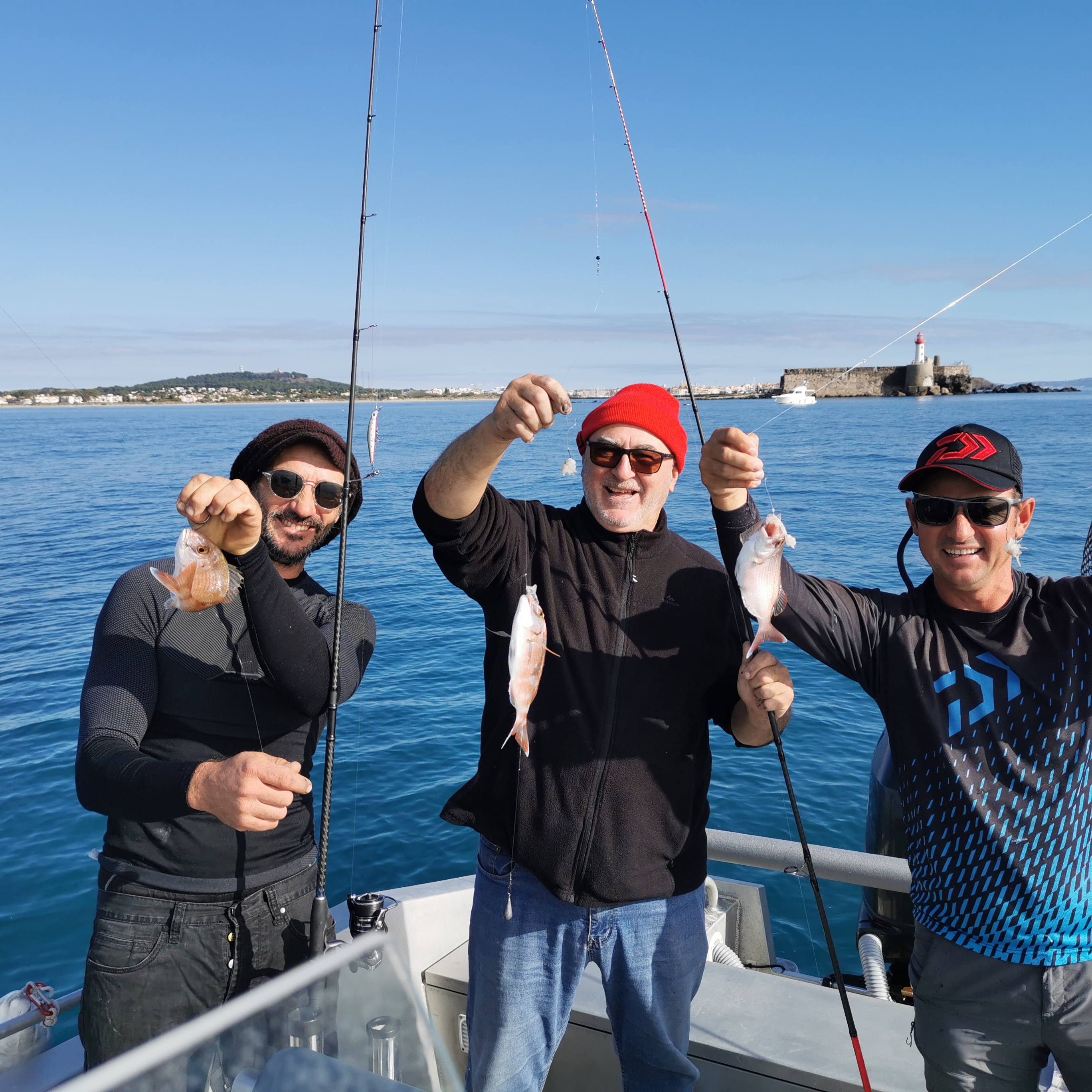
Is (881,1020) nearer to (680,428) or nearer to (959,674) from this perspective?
(959,674)

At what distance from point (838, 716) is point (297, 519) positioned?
32.3 feet

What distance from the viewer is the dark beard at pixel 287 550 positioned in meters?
3.02

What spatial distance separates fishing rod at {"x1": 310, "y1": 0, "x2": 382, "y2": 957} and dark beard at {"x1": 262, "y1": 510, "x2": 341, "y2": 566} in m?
0.09

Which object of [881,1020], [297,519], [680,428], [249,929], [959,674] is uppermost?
[680,428]

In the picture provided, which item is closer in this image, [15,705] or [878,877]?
[878,877]

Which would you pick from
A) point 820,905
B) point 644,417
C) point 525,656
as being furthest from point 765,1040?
point 644,417

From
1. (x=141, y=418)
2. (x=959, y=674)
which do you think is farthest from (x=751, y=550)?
(x=141, y=418)

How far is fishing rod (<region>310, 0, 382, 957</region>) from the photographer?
8.66 ft

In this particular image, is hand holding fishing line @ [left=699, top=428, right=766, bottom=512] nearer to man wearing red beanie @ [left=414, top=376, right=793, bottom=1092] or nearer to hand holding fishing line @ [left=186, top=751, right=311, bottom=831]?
man wearing red beanie @ [left=414, top=376, right=793, bottom=1092]

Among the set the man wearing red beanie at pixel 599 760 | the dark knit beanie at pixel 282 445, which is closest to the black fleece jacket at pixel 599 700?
the man wearing red beanie at pixel 599 760

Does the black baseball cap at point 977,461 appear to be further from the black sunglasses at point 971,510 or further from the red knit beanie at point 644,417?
the red knit beanie at point 644,417

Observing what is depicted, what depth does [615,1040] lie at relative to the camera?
2842mm

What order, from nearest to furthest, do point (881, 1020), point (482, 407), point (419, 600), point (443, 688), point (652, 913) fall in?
point (652, 913)
point (881, 1020)
point (443, 688)
point (419, 600)
point (482, 407)

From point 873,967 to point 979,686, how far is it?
6.93ft
